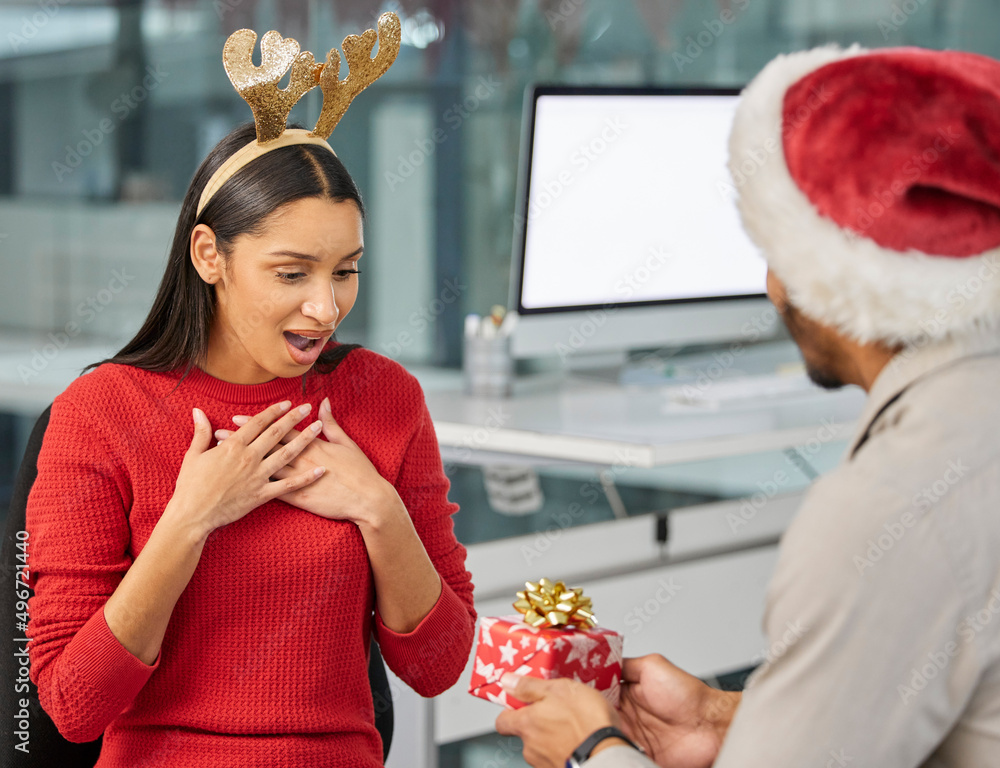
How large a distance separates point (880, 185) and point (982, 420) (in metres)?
0.19

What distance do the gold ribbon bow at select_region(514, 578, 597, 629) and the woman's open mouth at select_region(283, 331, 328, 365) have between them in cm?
33

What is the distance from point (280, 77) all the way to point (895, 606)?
80 centimetres

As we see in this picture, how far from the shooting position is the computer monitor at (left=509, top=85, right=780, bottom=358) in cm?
219

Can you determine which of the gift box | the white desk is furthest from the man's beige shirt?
the white desk

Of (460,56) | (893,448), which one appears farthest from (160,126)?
(893,448)

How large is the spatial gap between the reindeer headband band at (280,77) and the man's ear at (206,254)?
0.10ft

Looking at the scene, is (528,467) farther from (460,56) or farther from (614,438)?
(460,56)

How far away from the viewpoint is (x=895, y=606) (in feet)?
2.48

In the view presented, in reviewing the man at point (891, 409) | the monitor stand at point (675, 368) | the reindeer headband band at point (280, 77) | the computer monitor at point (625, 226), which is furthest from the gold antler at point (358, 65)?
the monitor stand at point (675, 368)

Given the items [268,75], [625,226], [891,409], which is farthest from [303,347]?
[625,226]

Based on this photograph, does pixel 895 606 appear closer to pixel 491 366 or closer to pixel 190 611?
pixel 190 611

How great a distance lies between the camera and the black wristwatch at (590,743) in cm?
93

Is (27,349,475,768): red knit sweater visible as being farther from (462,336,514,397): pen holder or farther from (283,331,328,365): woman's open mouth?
(462,336,514,397): pen holder

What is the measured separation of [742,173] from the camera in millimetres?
907
